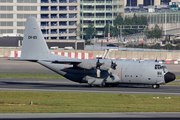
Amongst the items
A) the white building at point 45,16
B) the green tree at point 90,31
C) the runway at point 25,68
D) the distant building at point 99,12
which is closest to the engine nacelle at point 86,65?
the runway at point 25,68

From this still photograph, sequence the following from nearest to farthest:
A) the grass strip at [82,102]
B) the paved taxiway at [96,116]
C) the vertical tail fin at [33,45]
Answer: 1. the paved taxiway at [96,116]
2. the grass strip at [82,102]
3. the vertical tail fin at [33,45]

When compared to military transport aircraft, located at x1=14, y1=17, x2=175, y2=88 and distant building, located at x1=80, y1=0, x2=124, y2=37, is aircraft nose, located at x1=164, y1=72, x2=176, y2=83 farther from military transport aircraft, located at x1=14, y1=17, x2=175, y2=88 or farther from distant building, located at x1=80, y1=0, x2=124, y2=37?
distant building, located at x1=80, y1=0, x2=124, y2=37

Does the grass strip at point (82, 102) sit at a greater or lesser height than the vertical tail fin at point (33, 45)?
lesser

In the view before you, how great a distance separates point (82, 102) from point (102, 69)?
9.41m

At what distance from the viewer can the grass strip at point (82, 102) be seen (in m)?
23.9

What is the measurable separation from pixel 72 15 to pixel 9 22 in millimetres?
28719

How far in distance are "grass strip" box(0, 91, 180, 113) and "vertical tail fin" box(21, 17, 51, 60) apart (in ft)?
26.1

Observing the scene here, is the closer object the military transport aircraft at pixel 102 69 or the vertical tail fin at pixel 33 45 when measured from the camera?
the military transport aircraft at pixel 102 69

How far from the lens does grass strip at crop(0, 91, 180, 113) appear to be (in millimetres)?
23875

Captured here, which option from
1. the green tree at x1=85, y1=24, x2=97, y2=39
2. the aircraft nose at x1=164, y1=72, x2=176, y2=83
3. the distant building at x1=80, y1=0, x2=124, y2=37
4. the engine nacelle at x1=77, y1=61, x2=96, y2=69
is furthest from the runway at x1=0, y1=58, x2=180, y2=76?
the distant building at x1=80, y1=0, x2=124, y2=37

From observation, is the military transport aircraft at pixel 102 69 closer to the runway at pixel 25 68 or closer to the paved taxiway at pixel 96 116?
the paved taxiway at pixel 96 116

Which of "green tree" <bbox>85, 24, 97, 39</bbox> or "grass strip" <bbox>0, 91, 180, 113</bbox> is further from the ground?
"green tree" <bbox>85, 24, 97, 39</bbox>

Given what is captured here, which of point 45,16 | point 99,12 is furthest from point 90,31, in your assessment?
point 45,16

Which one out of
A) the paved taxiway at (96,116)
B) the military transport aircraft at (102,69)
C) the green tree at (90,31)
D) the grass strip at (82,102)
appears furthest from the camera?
the green tree at (90,31)
